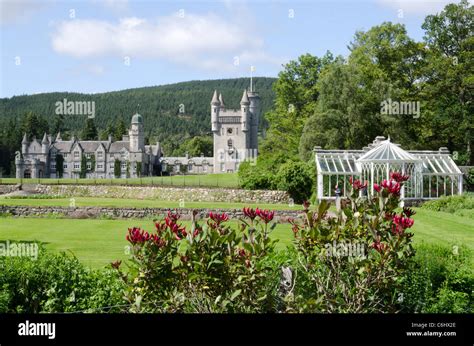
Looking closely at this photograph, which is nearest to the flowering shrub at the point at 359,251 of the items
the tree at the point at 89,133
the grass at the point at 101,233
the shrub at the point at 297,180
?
the grass at the point at 101,233

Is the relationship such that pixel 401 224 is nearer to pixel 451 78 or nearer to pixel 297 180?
pixel 297 180

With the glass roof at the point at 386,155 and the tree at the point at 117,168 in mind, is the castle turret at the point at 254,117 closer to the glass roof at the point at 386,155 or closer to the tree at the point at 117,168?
the tree at the point at 117,168

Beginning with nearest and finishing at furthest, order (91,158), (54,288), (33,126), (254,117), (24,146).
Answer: (54,288) → (24,146) → (91,158) → (33,126) → (254,117)

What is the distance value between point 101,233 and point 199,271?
9664 mm

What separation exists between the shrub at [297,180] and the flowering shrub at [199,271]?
2233 cm

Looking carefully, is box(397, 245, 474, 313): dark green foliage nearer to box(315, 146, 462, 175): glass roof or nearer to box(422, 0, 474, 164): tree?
box(315, 146, 462, 175): glass roof

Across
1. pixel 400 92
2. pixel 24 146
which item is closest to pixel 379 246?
pixel 400 92

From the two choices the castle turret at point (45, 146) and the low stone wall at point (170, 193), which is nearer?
the low stone wall at point (170, 193)

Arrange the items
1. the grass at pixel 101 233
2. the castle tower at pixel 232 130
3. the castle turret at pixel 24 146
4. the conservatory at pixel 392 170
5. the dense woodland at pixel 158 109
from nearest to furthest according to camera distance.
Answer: the grass at pixel 101 233, the conservatory at pixel 392 170, the castle turret at pixel 24 146, the castle tower at pixel 232 130, the dense woodland at pixel 158 109

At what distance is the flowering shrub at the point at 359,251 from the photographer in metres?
5.23

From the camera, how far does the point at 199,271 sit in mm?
5242
